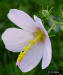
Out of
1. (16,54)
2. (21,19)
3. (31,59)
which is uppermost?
(21,19)

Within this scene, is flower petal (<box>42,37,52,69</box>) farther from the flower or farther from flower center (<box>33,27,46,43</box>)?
flower center (<box>33,27,46,43</box>)

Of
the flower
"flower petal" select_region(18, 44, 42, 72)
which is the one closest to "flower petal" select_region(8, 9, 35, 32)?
the flower

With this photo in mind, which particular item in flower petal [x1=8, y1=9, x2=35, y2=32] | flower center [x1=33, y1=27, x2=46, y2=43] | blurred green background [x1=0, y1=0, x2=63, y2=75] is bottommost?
blurred green background [x1=0, y1=0, x2=63, y2=75]

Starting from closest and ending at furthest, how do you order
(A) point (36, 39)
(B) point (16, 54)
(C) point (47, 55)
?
(C) point (47, 55)
(A) point (36, 39)
(B) point (16, 54)

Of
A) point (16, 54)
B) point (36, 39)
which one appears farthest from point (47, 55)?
point (16, 54)

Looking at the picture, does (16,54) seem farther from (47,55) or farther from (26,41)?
(47,55)

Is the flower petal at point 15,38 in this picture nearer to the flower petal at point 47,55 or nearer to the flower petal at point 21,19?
the flower petal at point 21,19
